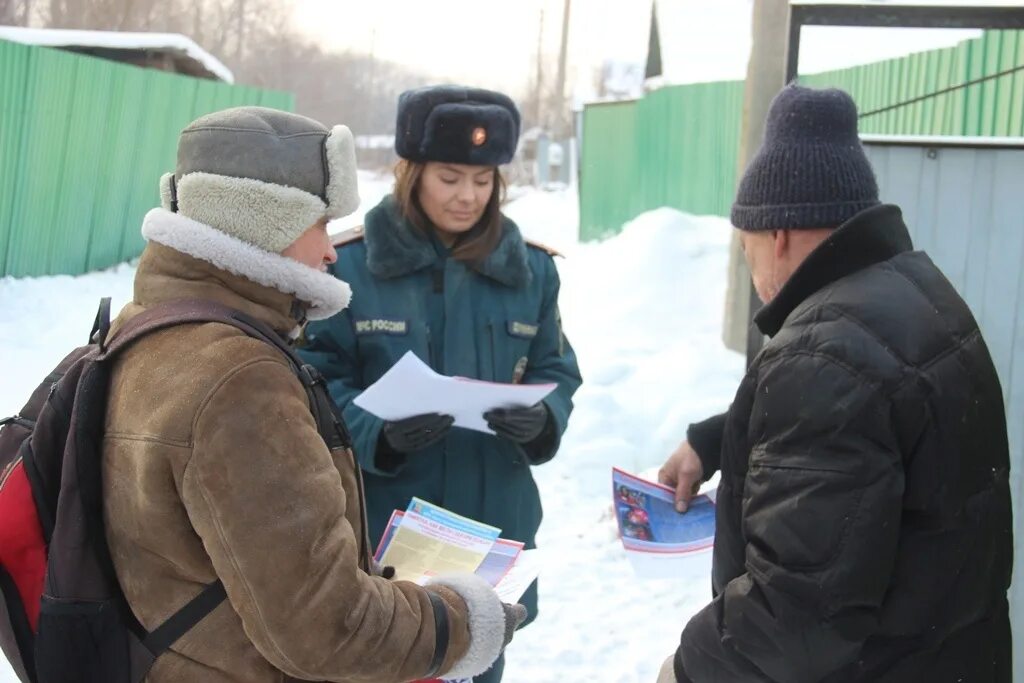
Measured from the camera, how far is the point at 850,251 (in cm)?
179

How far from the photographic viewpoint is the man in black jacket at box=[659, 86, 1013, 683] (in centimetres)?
162

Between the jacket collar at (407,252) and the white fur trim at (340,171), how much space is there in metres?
0.99

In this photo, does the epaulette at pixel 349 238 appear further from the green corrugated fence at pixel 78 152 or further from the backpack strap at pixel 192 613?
the green corrugated fence at pixel 78 152

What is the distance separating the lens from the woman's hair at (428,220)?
9.26 feet

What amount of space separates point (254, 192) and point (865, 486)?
1.06 m

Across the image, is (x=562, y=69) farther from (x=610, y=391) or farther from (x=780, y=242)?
(x=780, y=242)

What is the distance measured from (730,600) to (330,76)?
164ft

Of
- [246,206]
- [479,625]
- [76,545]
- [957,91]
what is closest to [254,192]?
→ [246,206]

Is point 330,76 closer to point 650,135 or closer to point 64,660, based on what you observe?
point 650,135

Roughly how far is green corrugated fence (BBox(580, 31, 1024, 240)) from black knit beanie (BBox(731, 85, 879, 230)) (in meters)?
5.99

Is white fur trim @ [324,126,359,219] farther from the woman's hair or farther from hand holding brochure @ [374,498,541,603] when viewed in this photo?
the woman's hair

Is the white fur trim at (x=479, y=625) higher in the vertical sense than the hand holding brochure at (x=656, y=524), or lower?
lower

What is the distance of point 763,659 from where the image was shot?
5.58 ft

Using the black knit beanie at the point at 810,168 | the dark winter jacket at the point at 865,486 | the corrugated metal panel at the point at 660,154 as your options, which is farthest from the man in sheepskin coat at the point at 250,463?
the corrugated metal panel at the point at 660,154
